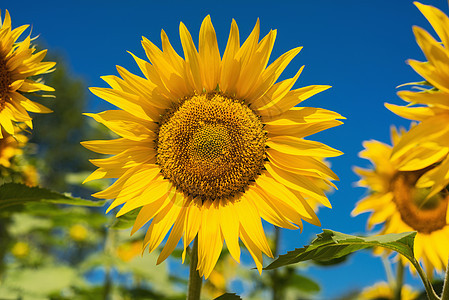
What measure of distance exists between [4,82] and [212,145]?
3.69 ft

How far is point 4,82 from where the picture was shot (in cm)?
224

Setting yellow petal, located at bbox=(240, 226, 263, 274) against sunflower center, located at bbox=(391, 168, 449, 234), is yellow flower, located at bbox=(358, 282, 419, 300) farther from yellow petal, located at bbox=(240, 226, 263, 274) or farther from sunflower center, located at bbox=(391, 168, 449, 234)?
yellow petal, located at bbox=(240, 226, 263, 274)

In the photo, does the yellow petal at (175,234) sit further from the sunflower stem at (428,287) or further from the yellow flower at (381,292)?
the yellow flower at (381,292)

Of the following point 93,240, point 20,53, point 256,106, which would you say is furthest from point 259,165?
point 93,240

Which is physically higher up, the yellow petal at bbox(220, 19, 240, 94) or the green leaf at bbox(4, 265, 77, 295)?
the yellow petal at bbox(220, 19, 240, 94)

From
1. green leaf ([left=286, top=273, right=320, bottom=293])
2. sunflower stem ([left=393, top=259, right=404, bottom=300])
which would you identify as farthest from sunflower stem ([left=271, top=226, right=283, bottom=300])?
sunflower stem ([left=393, top=259, right=404, bottom=300])

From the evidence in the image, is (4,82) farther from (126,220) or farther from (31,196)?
(126,220)

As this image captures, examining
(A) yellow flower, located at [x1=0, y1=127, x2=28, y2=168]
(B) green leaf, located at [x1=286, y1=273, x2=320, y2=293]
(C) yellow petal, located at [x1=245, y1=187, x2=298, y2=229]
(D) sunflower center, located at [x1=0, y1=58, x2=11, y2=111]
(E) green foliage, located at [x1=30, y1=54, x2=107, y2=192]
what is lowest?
(B) green leaf, located at [x1=286, y1=273, x2=320, y2=293]

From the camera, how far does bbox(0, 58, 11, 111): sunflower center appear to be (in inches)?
86.6

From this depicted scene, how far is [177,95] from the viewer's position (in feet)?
6.43

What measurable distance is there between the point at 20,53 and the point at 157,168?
90cm

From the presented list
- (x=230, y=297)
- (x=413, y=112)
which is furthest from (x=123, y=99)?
(x=413, y=112)

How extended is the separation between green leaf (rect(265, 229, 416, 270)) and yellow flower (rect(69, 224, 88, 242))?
479 cm

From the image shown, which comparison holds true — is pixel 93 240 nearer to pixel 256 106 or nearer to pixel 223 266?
pixel 223 266
